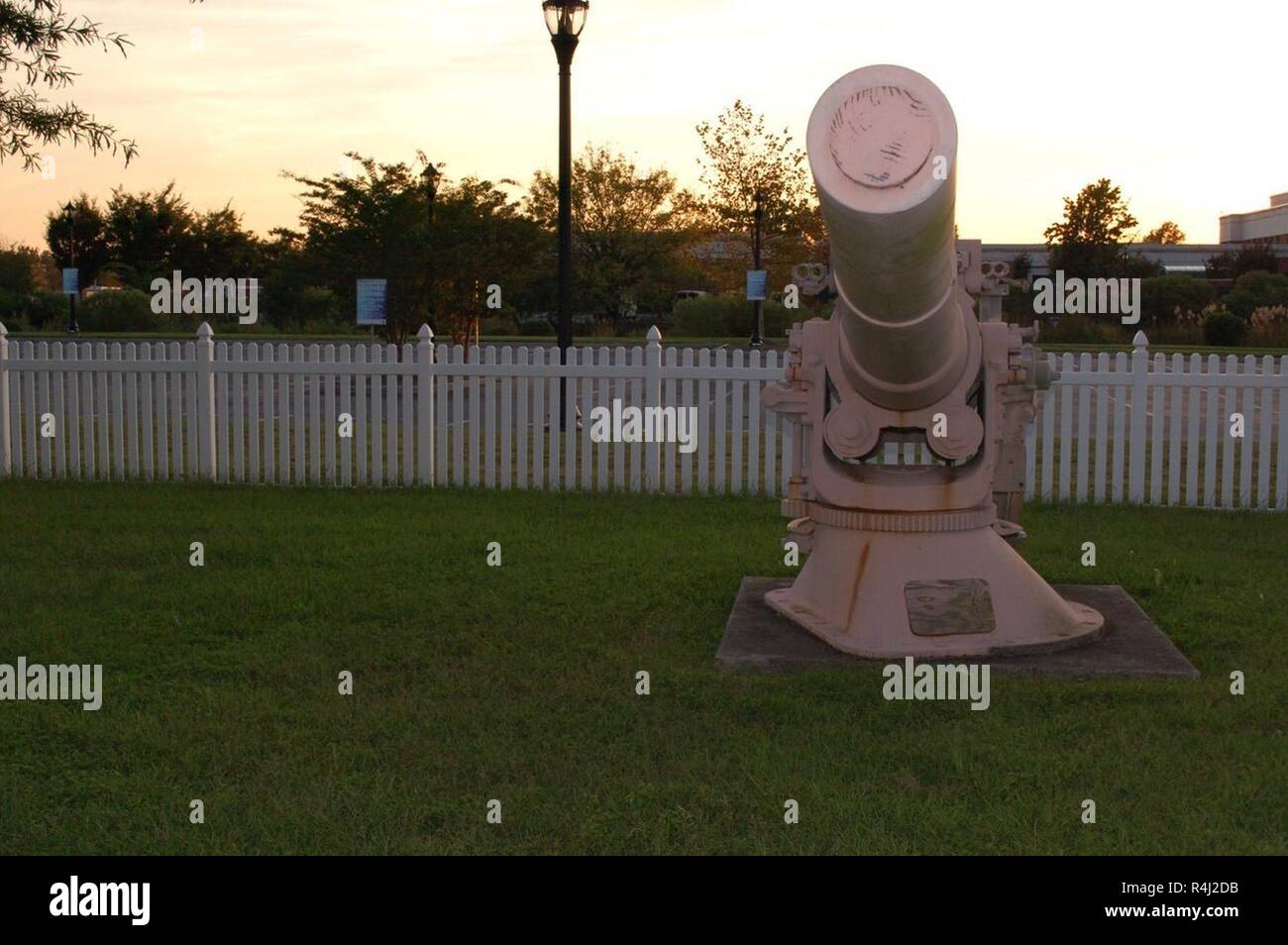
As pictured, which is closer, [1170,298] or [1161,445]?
[1161,445]

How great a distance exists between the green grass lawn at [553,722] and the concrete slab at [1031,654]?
0.16 metres

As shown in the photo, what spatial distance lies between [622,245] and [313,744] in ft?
149

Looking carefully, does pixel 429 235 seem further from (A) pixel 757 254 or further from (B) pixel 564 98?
(A) pixel 757 254

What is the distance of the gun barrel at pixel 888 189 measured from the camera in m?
4.66

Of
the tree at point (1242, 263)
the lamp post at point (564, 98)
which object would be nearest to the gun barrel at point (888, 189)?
the lamp post at point (564, 98)

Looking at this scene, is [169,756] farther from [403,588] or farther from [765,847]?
[403,588]

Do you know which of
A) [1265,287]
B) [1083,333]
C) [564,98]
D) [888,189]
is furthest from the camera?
[1265,287]

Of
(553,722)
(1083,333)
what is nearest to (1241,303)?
(1083,333)

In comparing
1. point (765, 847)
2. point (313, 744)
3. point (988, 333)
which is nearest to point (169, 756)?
point (313, 744)

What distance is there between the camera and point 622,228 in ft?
163

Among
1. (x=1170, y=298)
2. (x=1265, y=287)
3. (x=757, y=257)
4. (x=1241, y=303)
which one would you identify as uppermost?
(x=757, y=257)

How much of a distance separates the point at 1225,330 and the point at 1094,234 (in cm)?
1125

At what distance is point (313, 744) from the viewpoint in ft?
17.3

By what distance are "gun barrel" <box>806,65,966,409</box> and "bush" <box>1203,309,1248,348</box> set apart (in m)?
32.9
